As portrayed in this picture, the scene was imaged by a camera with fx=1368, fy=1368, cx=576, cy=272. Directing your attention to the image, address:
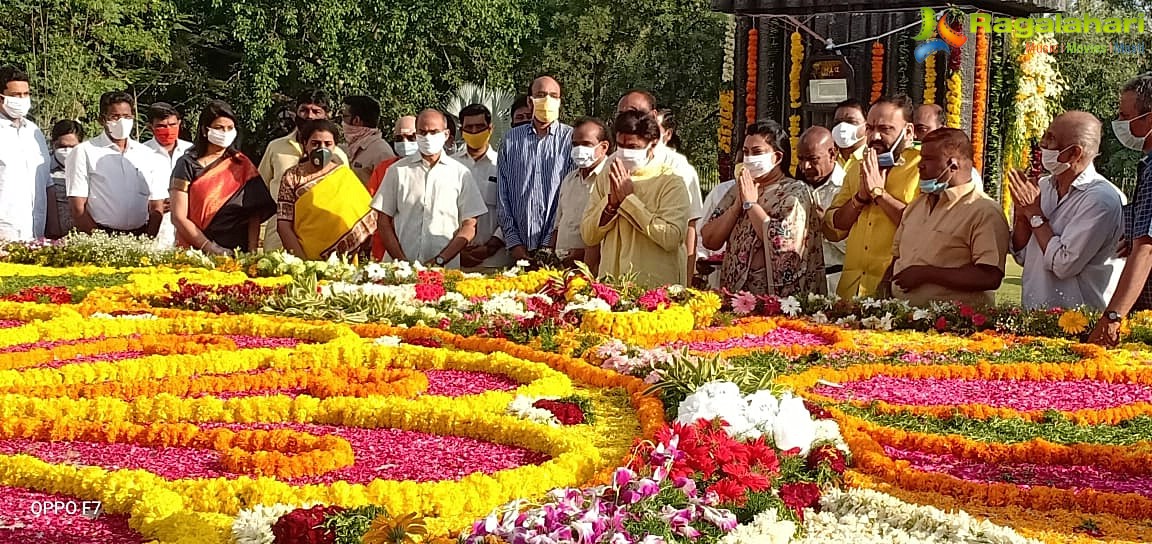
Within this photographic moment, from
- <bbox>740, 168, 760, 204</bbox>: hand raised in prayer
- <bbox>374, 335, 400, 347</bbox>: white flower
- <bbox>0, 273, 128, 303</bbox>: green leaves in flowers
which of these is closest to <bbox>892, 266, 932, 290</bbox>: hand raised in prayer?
<bbox>740, 168, 760, 204</bbox>: hand raised in prayer

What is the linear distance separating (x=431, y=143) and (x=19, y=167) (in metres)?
4.20

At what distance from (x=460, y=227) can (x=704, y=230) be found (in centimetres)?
227

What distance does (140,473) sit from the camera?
4621mm

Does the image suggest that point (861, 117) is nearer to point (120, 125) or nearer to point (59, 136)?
point (120, 125)

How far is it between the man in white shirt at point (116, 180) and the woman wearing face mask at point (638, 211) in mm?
4465

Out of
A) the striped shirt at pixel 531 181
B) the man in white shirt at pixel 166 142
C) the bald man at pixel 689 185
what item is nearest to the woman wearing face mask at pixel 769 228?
the bald man at pixel 689 185

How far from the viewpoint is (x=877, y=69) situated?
18.2 metres

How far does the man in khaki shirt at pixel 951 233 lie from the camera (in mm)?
8305

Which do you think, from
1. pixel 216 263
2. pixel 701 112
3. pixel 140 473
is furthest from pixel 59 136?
pixel 701 112

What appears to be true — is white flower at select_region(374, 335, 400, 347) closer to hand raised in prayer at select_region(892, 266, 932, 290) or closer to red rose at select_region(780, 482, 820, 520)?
hand raised in prayer at select_region(892, 266, 932, 290)

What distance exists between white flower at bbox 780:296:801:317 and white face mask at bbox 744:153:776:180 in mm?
992

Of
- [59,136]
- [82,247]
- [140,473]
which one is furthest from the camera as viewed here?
[59,136]

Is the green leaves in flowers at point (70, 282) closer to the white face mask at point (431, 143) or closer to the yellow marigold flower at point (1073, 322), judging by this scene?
the white face mask at point (431, 143)

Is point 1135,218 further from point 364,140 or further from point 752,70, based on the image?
point 752,70
